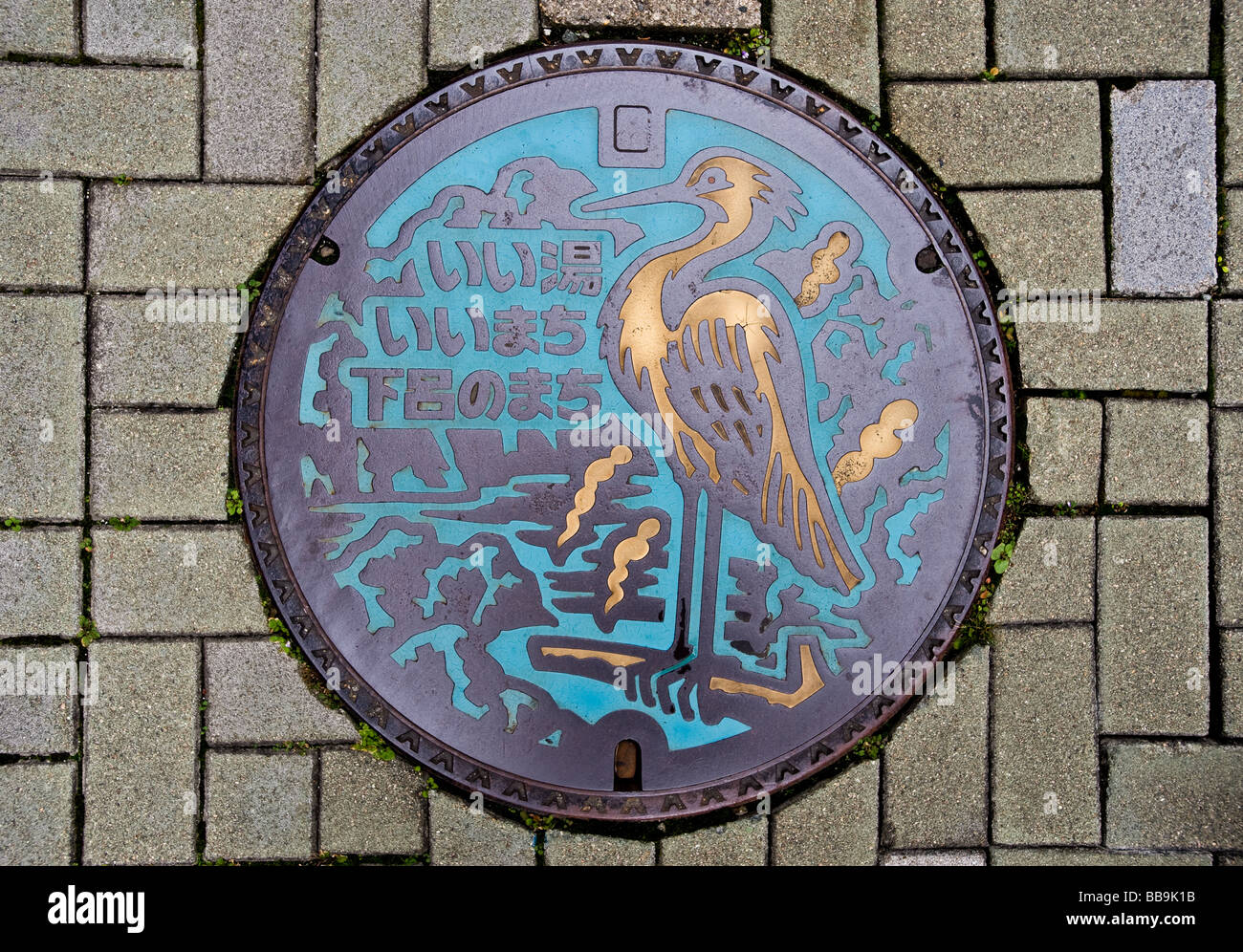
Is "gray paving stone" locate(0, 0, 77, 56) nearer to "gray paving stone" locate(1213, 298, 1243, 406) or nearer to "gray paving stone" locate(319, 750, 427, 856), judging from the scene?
"gray paving stone" locate(319, 750, 427, 856)

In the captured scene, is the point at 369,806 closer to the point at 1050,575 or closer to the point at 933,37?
the point at 1050,575

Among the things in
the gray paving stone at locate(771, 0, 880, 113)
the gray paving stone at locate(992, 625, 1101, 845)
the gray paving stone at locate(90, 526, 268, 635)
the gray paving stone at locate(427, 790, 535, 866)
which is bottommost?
the gray paving stone at locate(427, 790, 535, 866)

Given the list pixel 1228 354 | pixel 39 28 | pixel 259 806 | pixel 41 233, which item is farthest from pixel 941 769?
pixel 39 28

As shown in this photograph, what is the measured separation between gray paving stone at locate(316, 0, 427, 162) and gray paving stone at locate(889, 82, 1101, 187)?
145cm

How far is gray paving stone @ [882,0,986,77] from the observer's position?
99.4 inches

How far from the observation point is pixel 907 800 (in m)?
2.51

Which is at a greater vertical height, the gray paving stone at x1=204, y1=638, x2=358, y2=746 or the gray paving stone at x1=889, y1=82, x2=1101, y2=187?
the gray paving stone at x1=889, y1=82, x2=1101, y2=187

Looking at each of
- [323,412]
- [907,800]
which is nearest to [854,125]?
[323,412]

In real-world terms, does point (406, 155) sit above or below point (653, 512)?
above

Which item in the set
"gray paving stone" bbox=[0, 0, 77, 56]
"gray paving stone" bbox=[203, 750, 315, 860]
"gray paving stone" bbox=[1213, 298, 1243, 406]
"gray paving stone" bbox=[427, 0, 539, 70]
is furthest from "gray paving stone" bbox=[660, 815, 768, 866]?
"gray paving stone" bbox=[0, 0, 77, 56]

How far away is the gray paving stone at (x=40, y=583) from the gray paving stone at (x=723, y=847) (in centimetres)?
189

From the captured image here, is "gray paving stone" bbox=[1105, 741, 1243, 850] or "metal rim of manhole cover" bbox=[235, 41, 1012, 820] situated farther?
"gray paving stone" bbox=[1105, 741, 1243, 850]

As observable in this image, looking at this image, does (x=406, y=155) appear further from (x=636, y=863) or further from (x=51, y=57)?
(x=636, y=863)

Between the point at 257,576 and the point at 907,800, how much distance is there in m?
2.04
